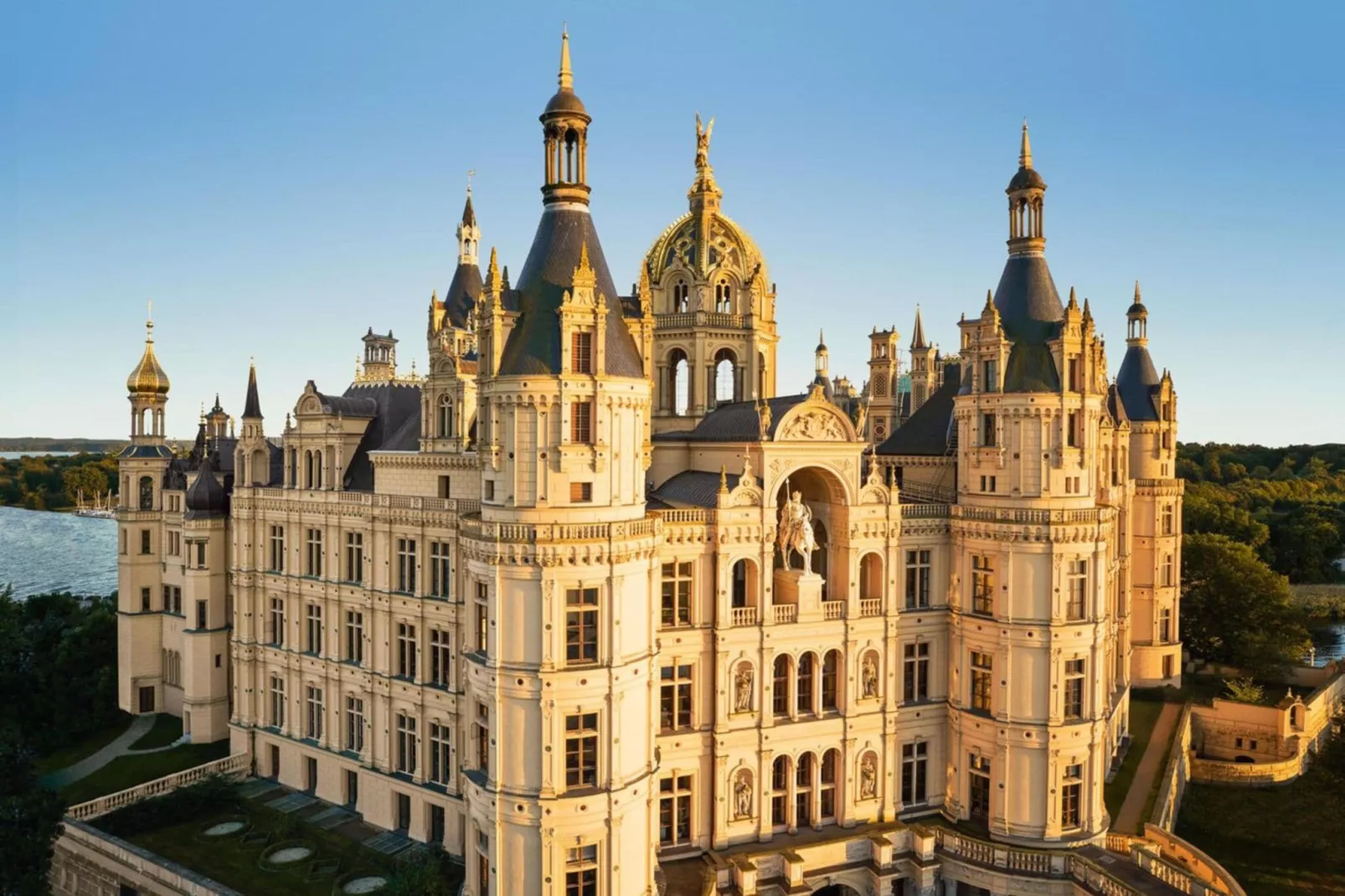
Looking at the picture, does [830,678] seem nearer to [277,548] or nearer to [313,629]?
[313,629]

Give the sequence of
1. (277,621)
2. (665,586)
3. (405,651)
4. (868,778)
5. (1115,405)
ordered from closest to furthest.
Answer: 1. (665,586)
2. (868,778)
3. (405,651)
4. (277,621)
5. (1115,405)

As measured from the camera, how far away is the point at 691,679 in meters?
39.9

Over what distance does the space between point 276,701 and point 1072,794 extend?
135 feet

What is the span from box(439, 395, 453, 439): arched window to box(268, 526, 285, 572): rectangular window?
1426cm

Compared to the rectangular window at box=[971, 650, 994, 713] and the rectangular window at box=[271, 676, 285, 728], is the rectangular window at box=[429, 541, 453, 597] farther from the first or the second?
the rectangular window at box=[971, 650, 994, 713]

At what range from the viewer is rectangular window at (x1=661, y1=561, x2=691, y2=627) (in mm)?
39156

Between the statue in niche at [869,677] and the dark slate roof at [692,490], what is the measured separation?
10697mm

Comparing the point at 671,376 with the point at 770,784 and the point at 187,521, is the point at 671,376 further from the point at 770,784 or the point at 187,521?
the point at 187,521

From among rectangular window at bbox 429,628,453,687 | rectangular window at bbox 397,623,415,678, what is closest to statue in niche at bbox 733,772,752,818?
rectangular window at bbox 429,628,453,687

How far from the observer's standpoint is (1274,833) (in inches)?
2048

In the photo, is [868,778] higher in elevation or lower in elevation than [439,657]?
lower

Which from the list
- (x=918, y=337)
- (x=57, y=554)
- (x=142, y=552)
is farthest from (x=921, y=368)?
(x=57, y=554)

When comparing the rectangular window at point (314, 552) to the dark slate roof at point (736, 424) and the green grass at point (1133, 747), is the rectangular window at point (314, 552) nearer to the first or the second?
the dark slate roof at point (736, 424)

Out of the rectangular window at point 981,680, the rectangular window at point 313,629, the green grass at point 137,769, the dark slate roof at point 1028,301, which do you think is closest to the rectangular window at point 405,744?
the rectangular window at point 313,629
